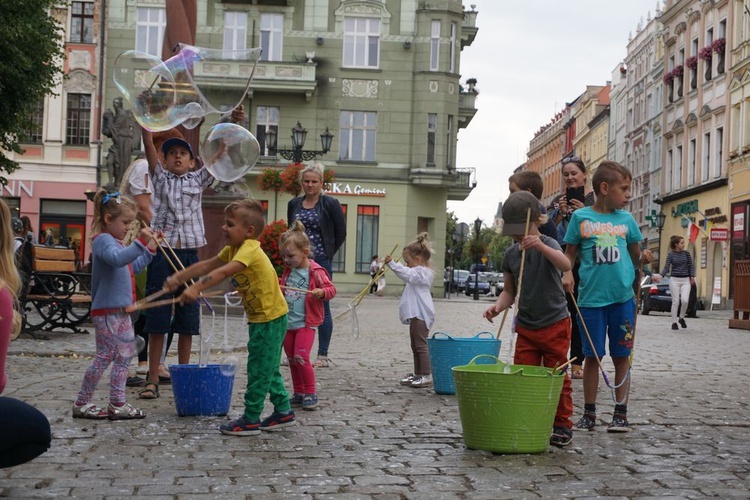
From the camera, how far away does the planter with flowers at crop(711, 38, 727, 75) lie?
45850 mm

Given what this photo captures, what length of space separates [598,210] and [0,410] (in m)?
4.23

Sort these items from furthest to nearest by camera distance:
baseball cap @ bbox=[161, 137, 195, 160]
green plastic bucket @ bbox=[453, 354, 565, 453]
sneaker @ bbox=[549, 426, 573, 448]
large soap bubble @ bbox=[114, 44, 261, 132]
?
large soap bubble @ bbox=[114, 44, 261, 132]
baseball cap @ bbox=[161, 137, 195, 160]
sneaker @ bbox=[549, 426, 573, 448]
green plastic bucket @ bbox=[453, 354, 565, 453]

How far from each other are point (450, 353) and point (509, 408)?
2831mm

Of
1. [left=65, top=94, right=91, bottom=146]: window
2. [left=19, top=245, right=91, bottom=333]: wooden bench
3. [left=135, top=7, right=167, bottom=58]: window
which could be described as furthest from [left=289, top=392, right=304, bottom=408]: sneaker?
[left=135, top=7, right=167, bottom=58]: window

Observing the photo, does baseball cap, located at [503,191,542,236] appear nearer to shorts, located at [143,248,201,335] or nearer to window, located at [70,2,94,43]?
shorts, located at [143,248,201,335]

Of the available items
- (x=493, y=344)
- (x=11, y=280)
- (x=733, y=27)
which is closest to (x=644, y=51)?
(x=733, y=27)

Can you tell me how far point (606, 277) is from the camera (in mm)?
7352

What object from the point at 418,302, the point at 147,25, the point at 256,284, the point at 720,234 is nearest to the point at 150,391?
the point at 256,284

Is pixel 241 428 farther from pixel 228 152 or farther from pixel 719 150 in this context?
pixel 719 150

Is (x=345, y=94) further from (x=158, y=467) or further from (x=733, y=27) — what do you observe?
(x=158, y=467)

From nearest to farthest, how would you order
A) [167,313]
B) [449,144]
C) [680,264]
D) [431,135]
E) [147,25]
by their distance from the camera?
[167,313], [680,264], [147,25], [431,135], [449,144]

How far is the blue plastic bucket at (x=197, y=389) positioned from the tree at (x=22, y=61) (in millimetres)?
22246

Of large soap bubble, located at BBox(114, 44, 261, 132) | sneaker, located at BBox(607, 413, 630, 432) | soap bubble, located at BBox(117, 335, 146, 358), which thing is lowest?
sneaker, located at BBox(607, 413, 630, 432)

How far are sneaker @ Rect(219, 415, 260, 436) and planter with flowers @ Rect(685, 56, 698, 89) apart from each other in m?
46.3
